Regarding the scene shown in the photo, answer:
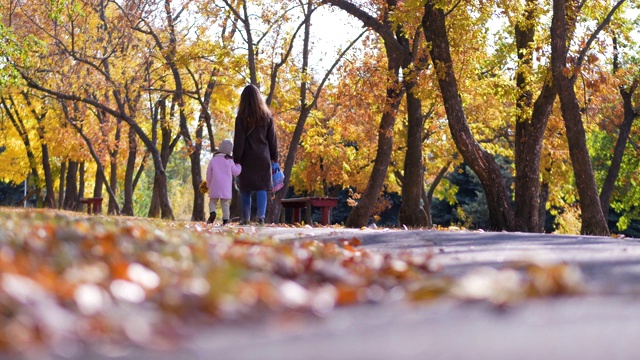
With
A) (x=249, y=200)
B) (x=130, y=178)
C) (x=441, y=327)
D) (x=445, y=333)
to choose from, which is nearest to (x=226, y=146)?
(x=249, y=200)

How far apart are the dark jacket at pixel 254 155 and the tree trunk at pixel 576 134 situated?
5578 millimetres

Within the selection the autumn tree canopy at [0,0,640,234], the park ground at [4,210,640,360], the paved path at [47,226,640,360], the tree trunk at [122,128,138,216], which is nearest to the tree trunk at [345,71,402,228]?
the autumn tree canopy at [0,0,640,234]

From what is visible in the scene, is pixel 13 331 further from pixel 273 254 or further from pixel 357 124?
pixel 357 124

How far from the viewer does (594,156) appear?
5172 centimetres

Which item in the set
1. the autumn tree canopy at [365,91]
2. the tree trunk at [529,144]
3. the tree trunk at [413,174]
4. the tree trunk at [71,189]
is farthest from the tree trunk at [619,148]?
the tree trunk at [71,189]

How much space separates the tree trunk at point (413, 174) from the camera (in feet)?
69.6

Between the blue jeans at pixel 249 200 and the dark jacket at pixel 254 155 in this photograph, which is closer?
the dark jacket at pixel 254 155

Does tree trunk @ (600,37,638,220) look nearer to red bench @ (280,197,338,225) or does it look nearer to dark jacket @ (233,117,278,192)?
red bench @ (280,197,338,225)

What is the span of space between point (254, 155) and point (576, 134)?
5994 millimetres

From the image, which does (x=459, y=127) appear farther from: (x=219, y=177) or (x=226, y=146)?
(x=219, y=177)

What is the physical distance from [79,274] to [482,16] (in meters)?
16.7

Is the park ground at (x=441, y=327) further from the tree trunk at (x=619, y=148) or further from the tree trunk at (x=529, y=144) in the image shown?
the tree trunk at (x=619, y=148)

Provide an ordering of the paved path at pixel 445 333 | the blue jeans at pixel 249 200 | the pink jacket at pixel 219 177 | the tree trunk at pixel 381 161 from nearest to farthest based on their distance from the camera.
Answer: the paved path at pixel 445 333 → the blue jeans at pixel 249 200 → the pink jacket at pixel 219 177 → the tree trunk at pixel 381 161

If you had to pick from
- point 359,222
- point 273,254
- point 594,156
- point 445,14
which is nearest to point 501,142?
point 594,156
